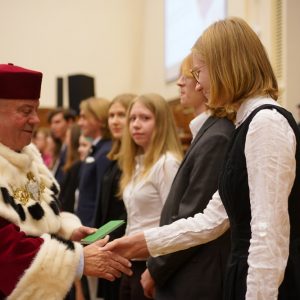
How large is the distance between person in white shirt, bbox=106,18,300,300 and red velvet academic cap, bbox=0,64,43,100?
844 millimetres

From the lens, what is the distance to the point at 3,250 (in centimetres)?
214

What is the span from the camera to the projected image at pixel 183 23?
275 inches

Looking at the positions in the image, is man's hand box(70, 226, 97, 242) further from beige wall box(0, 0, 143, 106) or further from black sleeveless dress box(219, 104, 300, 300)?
beige wall box(0, 0, 143, 106)

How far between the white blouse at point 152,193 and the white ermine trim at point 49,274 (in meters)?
0.81

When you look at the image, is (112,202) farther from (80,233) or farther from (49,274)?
(49,274)

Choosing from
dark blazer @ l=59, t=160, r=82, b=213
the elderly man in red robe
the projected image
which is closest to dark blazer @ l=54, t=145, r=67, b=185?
dark blazer @ l=59, t=160, r=82, b=213

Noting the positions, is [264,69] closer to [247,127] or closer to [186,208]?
[247,127]

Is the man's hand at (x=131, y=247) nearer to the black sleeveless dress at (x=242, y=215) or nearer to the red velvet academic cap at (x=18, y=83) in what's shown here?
the black sleeveless dress at (x=242, y=215)

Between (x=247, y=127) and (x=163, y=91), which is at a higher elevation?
A: (x=247, y=127)

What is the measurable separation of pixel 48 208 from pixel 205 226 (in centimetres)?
77

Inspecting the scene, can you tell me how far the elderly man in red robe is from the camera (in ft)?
7.07

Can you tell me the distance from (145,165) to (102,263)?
0.93 meters

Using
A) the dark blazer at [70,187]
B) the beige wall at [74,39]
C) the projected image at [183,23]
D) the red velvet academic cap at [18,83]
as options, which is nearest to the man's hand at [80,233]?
the red velvet academic cap at [18,83]

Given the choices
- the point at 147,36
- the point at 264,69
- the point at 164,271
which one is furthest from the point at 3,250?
the point at 147,36
